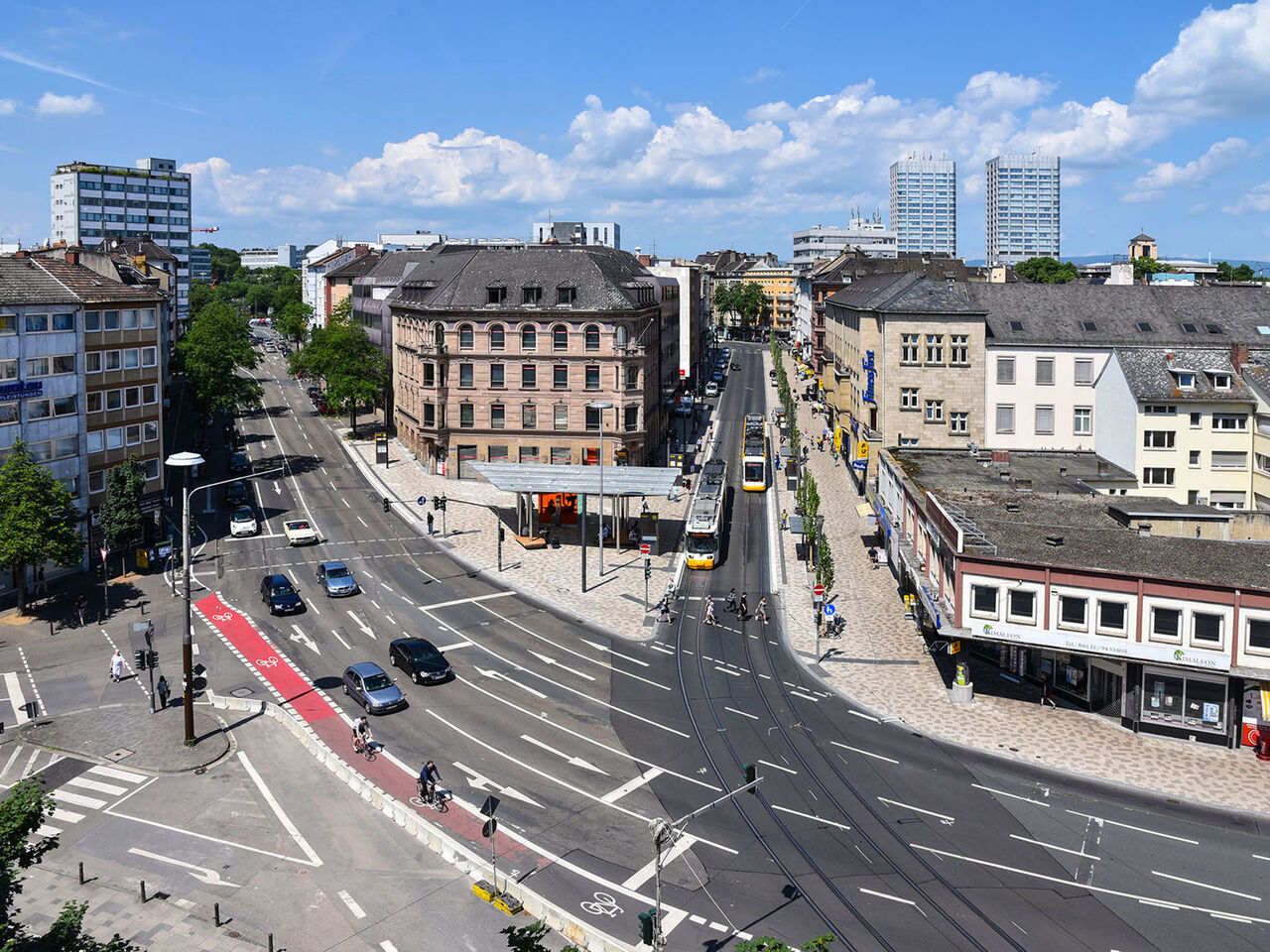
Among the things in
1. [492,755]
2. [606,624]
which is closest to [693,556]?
[606,624]

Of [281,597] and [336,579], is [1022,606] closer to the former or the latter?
[336,579]

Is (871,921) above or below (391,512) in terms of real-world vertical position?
below

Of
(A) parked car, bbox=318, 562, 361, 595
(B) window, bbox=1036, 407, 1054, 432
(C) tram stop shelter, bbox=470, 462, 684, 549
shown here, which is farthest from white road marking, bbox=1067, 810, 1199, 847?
(B) window, bbox=1036, 407, 1054, 432

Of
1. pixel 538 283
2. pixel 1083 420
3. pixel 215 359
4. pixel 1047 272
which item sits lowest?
pixel 1083 420

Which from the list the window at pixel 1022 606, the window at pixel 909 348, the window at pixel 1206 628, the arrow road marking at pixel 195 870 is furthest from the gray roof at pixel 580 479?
the arrow road marking at pixel 195 870

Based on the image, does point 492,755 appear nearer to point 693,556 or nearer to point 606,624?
point 606,624

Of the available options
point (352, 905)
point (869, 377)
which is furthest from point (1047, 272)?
point (352, 905)

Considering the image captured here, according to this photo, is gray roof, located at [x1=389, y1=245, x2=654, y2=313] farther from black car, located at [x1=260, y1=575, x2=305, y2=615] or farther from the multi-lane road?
the multi-lane road
